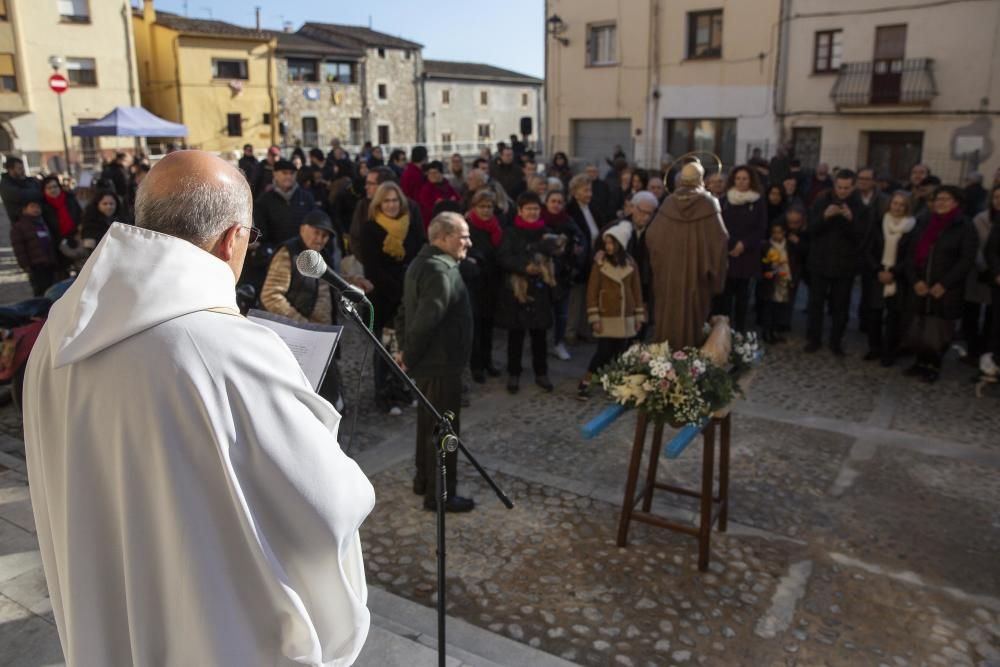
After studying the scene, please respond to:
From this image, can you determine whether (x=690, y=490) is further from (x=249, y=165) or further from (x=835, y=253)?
(x=249, y=165)

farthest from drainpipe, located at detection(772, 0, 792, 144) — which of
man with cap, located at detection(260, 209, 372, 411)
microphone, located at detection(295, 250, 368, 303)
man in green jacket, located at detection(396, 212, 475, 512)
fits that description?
microphone, located at detection(295, 250, 368, 303)

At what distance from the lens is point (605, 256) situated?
6789 mm

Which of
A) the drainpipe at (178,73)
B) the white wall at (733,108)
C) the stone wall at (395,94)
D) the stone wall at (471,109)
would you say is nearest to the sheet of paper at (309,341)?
the white wall at (733,108)

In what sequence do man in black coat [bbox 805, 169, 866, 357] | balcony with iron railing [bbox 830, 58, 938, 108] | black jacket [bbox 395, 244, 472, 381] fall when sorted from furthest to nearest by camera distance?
balcony with iron railing [bbox 830, 58, 938, 108] → man in black coat [bbox 805, 169, 866, 357] → black jacket [bbox 395, 244, 472, 381]

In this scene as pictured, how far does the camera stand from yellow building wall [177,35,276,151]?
1528 inches

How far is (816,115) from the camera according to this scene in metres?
22.4

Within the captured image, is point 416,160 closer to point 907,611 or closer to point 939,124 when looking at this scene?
point 907,611

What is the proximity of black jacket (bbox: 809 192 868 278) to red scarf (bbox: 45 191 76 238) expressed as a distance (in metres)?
8.28

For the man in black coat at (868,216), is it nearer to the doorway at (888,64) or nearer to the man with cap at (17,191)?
the man with cap at (17,191)

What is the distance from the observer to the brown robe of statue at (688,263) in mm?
5414

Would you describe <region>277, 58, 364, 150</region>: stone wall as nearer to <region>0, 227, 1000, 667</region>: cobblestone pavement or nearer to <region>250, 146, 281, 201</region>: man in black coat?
<region>250, 146, 281, 201</region>: man in black coat

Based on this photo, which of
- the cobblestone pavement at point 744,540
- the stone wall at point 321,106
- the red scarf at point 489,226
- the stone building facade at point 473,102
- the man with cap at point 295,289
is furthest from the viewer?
the stone building facade at point 473,102

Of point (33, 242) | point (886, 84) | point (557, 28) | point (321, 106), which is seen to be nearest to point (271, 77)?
point (321, 106)

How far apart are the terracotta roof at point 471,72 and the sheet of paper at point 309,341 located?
4894cm
